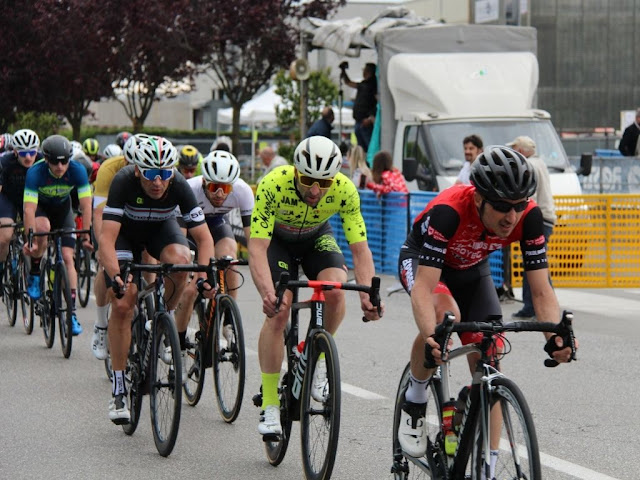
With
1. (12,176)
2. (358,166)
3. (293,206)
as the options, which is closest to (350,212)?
(293,206)

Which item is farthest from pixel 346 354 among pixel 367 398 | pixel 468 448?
pixel 468 448

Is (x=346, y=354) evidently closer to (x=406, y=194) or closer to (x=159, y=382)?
(x=159, y=382)

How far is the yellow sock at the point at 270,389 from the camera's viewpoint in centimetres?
749

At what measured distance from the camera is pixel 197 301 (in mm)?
9398

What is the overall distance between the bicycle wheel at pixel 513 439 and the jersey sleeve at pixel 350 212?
7.68 feet

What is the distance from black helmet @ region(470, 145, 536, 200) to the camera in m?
5.45

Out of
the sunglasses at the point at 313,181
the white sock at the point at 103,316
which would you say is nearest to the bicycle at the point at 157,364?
the sunglasses at the point at 313,181

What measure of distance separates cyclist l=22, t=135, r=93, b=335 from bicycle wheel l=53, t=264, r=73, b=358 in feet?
0.21

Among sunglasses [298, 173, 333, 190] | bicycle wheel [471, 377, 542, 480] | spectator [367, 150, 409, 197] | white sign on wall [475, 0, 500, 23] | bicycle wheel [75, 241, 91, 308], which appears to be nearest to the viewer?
bicycle wheel [471, 377, 542, 480]

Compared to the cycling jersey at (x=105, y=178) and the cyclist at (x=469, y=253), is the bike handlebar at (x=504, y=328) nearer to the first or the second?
the cyclist at (x=469, y=253)

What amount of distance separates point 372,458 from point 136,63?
29.5 meters

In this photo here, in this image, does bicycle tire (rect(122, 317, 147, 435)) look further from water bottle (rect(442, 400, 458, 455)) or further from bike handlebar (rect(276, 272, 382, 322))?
water bottle (rect(442, 400, 458, 455))

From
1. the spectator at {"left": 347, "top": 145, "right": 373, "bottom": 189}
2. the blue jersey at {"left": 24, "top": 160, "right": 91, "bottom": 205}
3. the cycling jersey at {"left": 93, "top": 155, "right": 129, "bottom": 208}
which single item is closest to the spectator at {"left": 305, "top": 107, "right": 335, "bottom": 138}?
the spectator at {"left": 347, "top": 145, "right": 373, "bottom": 189}

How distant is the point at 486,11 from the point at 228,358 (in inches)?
1622
